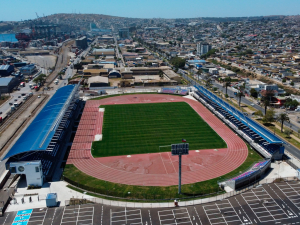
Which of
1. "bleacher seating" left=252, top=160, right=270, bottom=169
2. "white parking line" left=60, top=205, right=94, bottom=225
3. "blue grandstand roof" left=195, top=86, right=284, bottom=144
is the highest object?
"blue grandstand roof" left=195, top=86, right=284, bottom=144

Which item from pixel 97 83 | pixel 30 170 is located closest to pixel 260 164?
pixel 30 170

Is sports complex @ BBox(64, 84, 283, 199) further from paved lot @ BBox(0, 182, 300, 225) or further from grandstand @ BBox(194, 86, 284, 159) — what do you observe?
paved lot @ BBox(0, 182, 300, 225)

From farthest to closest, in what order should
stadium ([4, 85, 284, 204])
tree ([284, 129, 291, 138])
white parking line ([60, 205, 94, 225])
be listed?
1. tree ([284, 129, 291, 138])
2. stadium ([4, 85, 284, 204])
3. white parking line ([60, 205, 94, 225])

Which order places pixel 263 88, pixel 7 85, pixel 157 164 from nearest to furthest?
pixel 157 164 → pixel 263 88 → pixel 7 85

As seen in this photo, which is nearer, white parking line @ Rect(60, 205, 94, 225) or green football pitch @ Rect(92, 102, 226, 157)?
white parking line @ Rect(60, 205, 94, 225)

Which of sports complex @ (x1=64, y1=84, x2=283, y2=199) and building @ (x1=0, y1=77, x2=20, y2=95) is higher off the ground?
building @ (x1=0, y1=77, x2=20, y2=95)

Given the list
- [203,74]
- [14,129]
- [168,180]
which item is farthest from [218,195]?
[203,74]

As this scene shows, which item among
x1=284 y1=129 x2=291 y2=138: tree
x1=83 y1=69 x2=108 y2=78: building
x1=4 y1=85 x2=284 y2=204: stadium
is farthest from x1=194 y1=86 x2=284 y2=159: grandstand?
x1=83 y1=69 x2=108 y2=78: building

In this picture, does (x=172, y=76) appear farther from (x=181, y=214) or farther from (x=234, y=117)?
(x=181, y=214)
